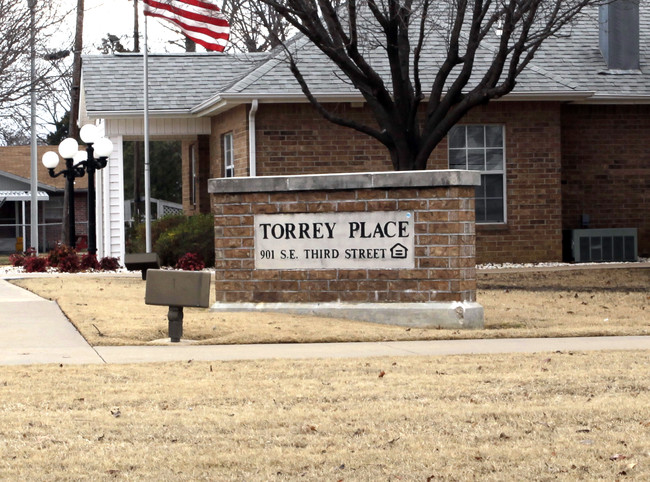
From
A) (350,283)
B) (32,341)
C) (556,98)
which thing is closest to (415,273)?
(350,283)

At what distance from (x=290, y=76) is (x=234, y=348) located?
12480 millimetres

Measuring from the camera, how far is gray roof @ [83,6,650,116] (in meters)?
22.3

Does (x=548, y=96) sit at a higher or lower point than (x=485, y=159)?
higher

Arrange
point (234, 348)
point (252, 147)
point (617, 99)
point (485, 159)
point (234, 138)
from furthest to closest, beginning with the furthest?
point (617, 99)
point (234, 138)
point (485, 159)
point (252, 147)
point (234, 348)

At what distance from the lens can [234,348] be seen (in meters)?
10.8

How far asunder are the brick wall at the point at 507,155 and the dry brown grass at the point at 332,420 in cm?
1301

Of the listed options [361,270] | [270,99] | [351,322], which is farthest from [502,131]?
[351,322]

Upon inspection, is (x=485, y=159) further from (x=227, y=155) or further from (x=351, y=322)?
(x=351, y=322)

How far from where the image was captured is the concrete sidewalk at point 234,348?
395 inches

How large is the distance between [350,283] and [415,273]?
81 centimetres

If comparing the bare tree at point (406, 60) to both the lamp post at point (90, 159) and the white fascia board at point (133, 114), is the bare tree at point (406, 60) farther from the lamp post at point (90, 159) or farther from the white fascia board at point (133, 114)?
the white fascia board at point (133, 114)

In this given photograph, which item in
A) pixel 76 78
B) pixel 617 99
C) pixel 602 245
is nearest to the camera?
pixel 602 245

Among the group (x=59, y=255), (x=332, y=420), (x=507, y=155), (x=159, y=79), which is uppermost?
(x=159, y=79)

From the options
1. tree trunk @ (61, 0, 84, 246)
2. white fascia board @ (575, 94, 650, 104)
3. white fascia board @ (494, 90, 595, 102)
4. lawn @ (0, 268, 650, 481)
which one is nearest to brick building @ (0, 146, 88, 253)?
tree trunk @ (61, 0, 84, 246)
